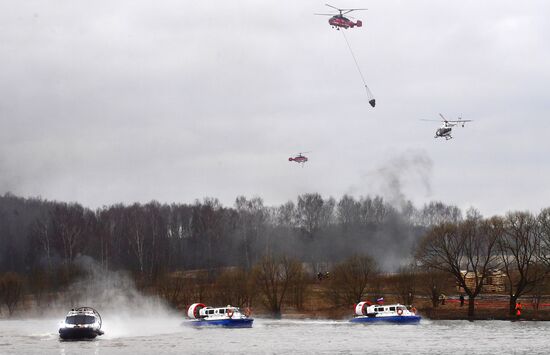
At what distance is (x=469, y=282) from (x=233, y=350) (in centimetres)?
8386

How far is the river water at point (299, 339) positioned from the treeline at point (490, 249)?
12183mm

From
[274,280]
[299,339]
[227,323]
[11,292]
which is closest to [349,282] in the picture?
[274,280]

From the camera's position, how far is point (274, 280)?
15175cm

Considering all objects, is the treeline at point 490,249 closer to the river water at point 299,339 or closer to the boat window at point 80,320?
the river water at point 299,339

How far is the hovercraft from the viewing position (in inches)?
4109

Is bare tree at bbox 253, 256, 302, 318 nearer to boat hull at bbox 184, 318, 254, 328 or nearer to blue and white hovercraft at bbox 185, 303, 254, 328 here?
blue and white hovercraft at bbox 185, 303, 254, 328

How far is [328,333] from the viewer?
110 metres

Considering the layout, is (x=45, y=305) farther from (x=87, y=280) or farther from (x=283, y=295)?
(x=283, y=295)

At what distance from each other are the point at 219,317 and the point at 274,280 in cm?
2530

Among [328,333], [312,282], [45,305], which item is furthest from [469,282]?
[45,305]

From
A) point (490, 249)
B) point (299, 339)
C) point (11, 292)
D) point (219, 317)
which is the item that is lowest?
point (299, 339)

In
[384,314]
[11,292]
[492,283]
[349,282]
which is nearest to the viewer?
[384,314]

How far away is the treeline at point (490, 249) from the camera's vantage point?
139875mm

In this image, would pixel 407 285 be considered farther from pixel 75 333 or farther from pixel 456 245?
pixel 75 333
